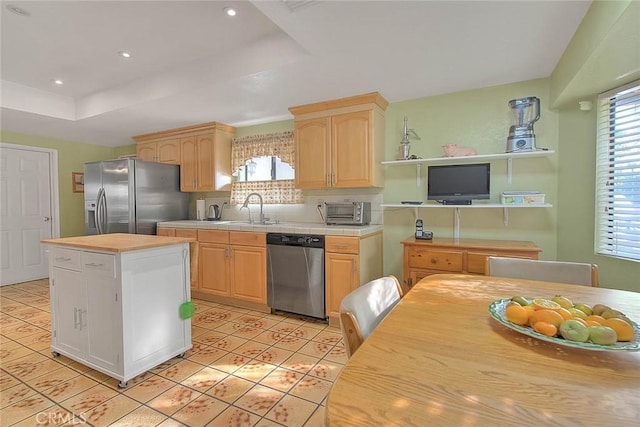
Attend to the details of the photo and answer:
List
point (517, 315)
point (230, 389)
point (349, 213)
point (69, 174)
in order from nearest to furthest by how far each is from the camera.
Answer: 1. point (517, 315)
2. point (230, 389)
3. point (349, 213)
4. point (69, 174)

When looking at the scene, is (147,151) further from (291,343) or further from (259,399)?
(259,399)

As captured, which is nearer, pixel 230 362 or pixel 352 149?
pixel 230 362

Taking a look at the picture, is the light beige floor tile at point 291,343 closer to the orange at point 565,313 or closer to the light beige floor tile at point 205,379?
the light beige floor tile at point 205,379

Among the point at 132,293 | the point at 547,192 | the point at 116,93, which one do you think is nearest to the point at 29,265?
the point at 116,93

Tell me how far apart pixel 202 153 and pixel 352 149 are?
2248 mm

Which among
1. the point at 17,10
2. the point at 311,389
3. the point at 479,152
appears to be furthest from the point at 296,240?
the point at 17,10

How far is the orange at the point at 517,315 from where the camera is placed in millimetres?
913

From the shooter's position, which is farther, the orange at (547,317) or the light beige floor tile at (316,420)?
the light beige floor tile at (316,420)

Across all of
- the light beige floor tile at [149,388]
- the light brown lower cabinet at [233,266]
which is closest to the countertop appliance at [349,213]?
the light brown lower cabinet at [233,266]

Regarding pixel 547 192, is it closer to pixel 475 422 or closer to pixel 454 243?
pixel 454 243

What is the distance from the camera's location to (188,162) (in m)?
4.22

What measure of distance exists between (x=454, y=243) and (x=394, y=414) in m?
2.25

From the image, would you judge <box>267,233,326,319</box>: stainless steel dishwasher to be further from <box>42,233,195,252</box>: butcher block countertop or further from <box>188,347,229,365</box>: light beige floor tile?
<box>42,233,195,252</box>: butcher block countertop

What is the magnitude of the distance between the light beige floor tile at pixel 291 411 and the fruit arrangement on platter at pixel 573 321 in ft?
4.06
